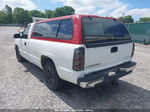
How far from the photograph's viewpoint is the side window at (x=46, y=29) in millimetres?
3342

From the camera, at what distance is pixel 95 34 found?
A: 2.86 metres

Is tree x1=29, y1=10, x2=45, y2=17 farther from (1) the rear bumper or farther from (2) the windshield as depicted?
(1) the rear bumper

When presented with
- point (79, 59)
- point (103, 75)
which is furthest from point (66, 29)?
point (103, 75)

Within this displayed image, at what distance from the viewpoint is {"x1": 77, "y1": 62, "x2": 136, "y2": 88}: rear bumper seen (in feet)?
8.34

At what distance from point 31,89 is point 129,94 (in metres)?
2.81

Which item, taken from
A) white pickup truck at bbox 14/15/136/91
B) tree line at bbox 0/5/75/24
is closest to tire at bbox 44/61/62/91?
white pickup truck at bbox 14/15/136/91

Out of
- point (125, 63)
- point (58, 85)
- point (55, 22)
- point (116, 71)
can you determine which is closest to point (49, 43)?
point (55, 22)

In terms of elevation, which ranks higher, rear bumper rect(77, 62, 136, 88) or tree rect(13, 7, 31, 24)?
tree rect(13, 7, 31, 24)

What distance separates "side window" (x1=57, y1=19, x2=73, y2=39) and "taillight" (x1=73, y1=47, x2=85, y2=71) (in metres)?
0.45

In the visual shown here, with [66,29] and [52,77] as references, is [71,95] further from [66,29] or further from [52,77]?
[66,29]

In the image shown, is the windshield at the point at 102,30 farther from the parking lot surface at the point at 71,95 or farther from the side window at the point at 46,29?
the parking lot surface at the point at 71,95

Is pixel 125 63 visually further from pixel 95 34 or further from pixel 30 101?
pixel 30 101

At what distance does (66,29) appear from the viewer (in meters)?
2.93

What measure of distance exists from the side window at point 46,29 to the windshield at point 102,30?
3.08 feet
